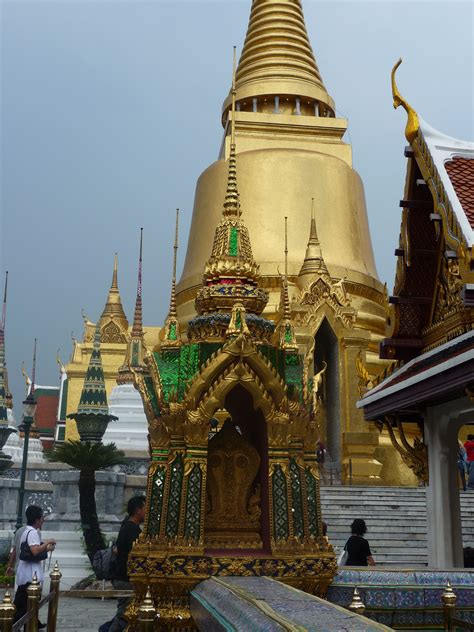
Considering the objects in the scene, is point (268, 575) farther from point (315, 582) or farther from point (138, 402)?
point (138, 402)

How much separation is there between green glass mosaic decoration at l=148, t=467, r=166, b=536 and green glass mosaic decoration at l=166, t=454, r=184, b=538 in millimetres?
64

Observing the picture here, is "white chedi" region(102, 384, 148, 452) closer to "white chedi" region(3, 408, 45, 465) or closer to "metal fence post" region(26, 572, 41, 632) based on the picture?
"white chedi" region(3, 408, 45, 465)

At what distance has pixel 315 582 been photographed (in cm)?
418

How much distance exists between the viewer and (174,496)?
4.39m

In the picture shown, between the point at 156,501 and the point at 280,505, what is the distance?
2.35 ft

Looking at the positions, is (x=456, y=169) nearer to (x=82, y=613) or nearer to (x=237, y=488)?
(x=237, y=488)

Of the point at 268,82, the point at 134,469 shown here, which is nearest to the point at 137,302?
the point at 268,82

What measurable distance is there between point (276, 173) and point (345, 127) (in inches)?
123

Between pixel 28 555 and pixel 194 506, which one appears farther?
pixel 28 555

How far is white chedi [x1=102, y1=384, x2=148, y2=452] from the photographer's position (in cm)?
1856

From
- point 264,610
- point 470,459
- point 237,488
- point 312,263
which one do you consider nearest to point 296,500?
point 237,488

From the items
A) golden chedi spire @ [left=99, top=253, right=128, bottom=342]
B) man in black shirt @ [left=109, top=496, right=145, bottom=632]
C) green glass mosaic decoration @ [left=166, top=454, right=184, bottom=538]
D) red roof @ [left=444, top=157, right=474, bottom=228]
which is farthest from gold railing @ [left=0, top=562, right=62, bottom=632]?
golden chedi spire @ [left=99, top=253, right=128, bottom=342]

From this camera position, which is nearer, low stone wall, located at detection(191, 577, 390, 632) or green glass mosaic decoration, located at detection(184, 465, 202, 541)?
low stone wall, located at detection(191, 577, 390, 632)

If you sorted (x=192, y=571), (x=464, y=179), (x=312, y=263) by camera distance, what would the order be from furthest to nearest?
(x=312, y=263), (x=464, y=179), (x=192, y=571)
